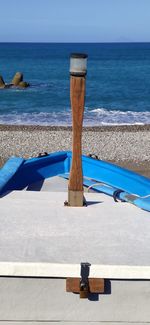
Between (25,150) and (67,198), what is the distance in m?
11.0

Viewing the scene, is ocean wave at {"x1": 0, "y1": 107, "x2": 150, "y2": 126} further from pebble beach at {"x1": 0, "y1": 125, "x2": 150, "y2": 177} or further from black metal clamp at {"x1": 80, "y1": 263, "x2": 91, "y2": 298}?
black metal clamp at {"x1": 80, "y1": 263, "x2": 91, "y2": 298}

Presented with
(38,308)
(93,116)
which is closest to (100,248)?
(38,308)

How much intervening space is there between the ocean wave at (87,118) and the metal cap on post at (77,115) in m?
17.6

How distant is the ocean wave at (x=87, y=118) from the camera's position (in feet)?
75.1

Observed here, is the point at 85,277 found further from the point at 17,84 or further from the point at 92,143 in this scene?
the point at 17,84

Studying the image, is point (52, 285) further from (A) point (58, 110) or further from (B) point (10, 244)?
(A) point (58, 110)

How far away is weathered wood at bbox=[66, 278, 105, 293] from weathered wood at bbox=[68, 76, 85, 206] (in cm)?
112

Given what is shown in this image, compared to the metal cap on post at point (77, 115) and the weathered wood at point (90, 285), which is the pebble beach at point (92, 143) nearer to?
the metal cap on post at point (77, 115)

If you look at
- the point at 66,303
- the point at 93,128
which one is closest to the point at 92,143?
the point at 93,128

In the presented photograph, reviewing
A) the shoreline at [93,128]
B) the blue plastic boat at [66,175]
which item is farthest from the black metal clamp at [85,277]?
the shoreline at [93,128]

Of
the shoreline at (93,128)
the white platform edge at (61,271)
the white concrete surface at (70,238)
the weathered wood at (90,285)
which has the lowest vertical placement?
the shoreline at (93,128)

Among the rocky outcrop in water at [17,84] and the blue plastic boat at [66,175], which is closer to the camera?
the blue plastic boat at [66,175]

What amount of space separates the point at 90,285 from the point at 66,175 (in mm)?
3329

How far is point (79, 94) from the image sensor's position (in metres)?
4.24
